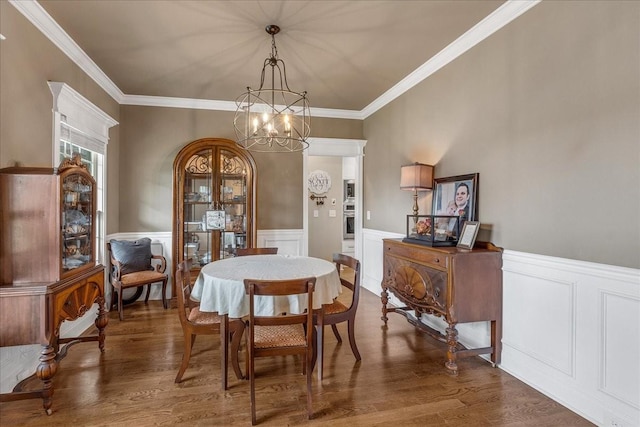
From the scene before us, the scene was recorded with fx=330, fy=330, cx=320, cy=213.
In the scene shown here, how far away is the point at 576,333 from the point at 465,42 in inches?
94.6

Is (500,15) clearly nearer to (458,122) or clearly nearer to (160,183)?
(458,122)

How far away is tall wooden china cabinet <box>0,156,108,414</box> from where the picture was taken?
1.94m

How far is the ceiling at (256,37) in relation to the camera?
8.01 ft

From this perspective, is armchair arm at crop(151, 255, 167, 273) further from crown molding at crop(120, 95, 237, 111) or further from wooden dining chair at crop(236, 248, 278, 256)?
crown molding at crop(120, 95, 237, 111)

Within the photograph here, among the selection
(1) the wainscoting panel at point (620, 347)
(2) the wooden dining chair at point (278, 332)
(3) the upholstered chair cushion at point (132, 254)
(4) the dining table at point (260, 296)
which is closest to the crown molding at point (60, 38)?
(3) the upholstered chair cushion at point (132, 254)

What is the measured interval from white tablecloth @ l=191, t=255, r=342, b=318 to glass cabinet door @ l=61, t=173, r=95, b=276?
0.91 metres

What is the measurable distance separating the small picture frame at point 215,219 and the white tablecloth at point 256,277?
1734 millimetres

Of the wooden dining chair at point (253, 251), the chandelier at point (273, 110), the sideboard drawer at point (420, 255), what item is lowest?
the wooden dining chair at point (253, 251)

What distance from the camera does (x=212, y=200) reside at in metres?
4.39

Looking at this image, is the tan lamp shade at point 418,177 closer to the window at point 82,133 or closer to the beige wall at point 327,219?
the window at point 82,133

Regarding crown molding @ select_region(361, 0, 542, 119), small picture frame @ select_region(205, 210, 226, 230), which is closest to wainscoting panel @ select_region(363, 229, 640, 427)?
crown molding @ select_region(361, 0, 542, 119)

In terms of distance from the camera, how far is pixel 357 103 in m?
Result: 4.67

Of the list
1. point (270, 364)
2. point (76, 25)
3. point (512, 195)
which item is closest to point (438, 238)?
point (512, 195)

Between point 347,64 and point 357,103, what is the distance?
131 centimetres
